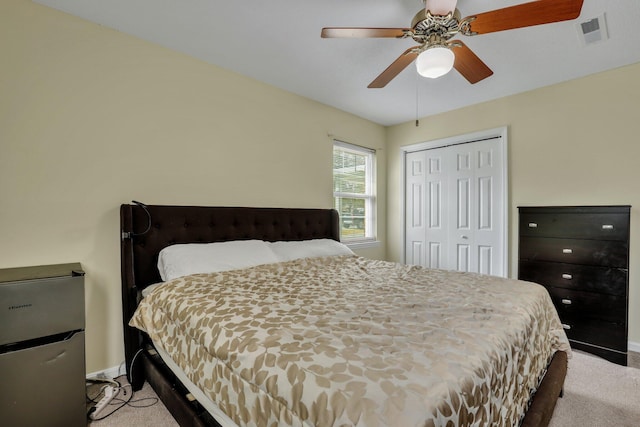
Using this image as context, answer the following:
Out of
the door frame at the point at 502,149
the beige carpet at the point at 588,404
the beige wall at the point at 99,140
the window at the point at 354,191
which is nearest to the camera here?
the beige carpet at the point at 588,404

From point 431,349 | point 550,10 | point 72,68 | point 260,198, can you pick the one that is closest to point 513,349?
point 431,349

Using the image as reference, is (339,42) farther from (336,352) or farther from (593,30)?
(336,352)

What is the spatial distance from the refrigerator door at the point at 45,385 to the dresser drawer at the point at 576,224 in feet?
11.8

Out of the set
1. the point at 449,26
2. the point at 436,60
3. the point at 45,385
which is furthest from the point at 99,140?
the point at 449,26

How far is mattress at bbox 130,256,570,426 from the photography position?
2.42ft

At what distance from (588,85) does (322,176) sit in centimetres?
273

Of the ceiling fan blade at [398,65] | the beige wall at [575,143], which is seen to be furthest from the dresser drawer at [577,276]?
the ceiling fan blade at [398,65]

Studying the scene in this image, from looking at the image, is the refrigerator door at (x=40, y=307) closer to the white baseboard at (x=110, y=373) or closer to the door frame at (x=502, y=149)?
the white baseboard at (x=110, y=373)

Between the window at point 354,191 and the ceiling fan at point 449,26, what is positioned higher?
the ceiling fan at point 449,26

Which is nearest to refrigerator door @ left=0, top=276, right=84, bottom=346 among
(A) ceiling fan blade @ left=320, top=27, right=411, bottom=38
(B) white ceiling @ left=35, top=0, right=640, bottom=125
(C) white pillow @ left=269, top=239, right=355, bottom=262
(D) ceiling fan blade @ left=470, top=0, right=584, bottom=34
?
(C) white pillow @ left=269, top=239, right=355, bottom=262

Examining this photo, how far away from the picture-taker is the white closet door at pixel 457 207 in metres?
3.35

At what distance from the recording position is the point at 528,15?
138 centimetres

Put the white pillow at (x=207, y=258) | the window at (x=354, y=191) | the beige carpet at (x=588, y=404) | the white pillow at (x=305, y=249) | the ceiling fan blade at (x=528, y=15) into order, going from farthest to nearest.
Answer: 1. the window at (x=354, y=191)
2. the white pillow at (x=305, y=249)
3. the white pillow at (x=207, y=258)
4. the beige carpet at (x=588, y=404)
5. the ceiling fan blade at (x=528, y=15)

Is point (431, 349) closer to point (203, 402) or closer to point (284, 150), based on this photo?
point (203, 402)
